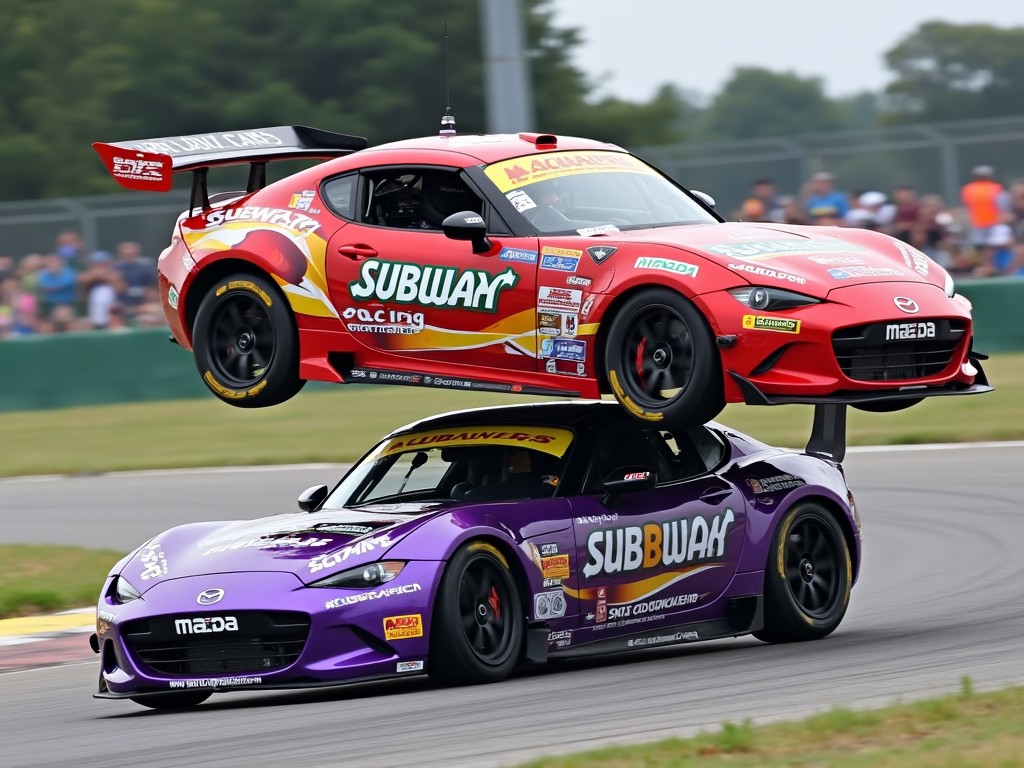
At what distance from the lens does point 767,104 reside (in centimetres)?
7888

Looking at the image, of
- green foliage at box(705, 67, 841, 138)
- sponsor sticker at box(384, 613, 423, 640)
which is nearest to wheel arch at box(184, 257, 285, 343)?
sponsor sticker at box(384, 613, 423, 640)

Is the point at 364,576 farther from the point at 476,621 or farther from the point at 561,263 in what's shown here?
the point at 561,263

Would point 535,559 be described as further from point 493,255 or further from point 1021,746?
point 1021,746

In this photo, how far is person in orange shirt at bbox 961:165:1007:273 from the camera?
19.3 metres

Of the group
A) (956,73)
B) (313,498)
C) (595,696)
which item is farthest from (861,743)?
(956,73)

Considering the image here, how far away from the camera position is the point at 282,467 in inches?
715

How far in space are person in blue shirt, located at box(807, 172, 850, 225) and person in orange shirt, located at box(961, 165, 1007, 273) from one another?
52.2 inches

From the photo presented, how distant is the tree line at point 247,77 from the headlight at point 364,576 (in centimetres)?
3312

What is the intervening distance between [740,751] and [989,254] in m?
14.6

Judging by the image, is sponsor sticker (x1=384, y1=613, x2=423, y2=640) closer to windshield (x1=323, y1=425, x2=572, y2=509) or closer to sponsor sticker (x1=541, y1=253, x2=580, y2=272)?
windshield (x1=323, y1=425, x2=572, y2=509)

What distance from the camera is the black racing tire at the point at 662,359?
26.2 feet

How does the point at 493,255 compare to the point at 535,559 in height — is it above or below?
above

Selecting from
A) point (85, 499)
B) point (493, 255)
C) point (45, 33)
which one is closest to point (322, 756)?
point (493, 255)

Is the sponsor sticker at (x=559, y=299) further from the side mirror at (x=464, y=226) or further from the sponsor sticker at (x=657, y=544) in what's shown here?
the sponsor sticker at (x=657, y=544)
